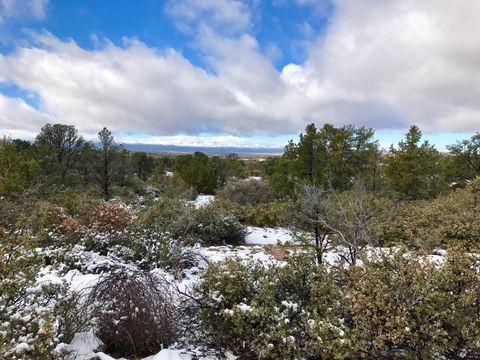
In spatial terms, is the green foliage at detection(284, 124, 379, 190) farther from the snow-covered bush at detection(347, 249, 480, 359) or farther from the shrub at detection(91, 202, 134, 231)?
the snow-covered bush at detection(347, 249, 480, 359)

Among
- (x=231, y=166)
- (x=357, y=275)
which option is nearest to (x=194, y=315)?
(x=357, y=275)

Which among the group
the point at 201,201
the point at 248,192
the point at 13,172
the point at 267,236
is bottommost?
the point at 267,236

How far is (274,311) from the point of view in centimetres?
362

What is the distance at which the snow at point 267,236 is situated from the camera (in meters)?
12.0

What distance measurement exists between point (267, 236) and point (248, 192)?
1345cm

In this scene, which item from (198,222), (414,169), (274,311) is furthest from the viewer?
(414,169)

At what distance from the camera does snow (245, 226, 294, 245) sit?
474 inches

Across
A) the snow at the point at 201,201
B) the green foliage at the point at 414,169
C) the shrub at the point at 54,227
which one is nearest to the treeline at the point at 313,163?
Answer: the green foliage at the point at 414,169

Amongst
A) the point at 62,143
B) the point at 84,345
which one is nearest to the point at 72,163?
the point at 62,143

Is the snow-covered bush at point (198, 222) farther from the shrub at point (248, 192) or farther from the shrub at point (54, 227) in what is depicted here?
the shrub at point (248, 192)

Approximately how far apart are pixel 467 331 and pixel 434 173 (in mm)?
21165

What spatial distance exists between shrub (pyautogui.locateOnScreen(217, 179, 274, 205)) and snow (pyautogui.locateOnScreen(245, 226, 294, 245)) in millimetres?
10469

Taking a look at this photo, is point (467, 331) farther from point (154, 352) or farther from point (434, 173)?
point (434, 173)

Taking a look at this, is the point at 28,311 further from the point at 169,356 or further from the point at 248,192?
the point at 248,192
